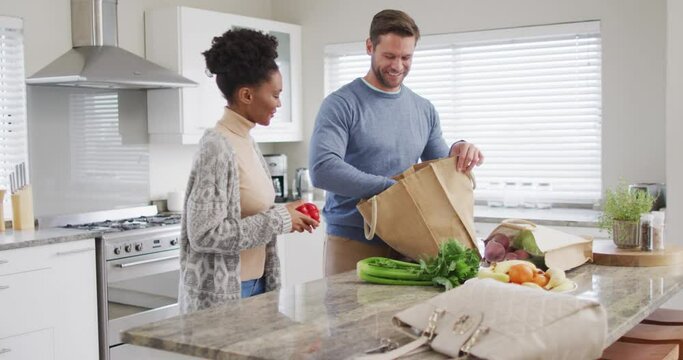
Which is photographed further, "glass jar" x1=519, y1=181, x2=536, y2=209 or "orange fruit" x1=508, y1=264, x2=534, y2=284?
"glass jar" x1=519, y1=181, x2=536, y2=209

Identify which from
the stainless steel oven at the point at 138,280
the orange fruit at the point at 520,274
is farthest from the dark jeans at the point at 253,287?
the stainless steel oven at the point at 138,280

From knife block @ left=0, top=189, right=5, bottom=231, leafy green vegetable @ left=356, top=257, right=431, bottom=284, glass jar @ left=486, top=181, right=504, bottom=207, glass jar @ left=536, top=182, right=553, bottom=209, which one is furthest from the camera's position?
glass jar @ left=486, top=181, right=504, bottom=207

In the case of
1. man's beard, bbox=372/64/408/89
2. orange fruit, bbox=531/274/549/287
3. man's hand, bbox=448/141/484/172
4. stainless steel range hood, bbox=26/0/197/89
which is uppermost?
stainless steel range hood, bbox=26/0/197/89

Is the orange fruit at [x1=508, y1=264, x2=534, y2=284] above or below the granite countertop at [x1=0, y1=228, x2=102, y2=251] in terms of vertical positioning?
above

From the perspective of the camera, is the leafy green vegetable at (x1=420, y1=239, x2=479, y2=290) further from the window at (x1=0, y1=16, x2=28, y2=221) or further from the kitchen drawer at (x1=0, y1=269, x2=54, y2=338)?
the window at (x1=0, y1=16, x2=28, y2=221)

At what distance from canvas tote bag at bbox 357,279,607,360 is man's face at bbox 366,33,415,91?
1261 millimetres

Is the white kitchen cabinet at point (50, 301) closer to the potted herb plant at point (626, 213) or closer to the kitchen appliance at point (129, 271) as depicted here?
the kitchen appliance at point (129, 271)

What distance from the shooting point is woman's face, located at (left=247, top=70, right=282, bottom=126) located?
2480 millimetres

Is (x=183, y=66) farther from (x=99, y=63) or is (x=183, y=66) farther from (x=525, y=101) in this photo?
(x=525, y=101)

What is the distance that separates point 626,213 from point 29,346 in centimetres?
254

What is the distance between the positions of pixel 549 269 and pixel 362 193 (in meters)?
0.67

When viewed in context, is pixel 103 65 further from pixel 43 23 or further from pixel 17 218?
pixel 17 218

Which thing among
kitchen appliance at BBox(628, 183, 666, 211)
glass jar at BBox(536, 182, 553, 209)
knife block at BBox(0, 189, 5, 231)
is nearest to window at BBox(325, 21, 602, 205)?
glass jar at BBox(536, 182, 553, 209)

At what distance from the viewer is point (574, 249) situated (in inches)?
98.9
